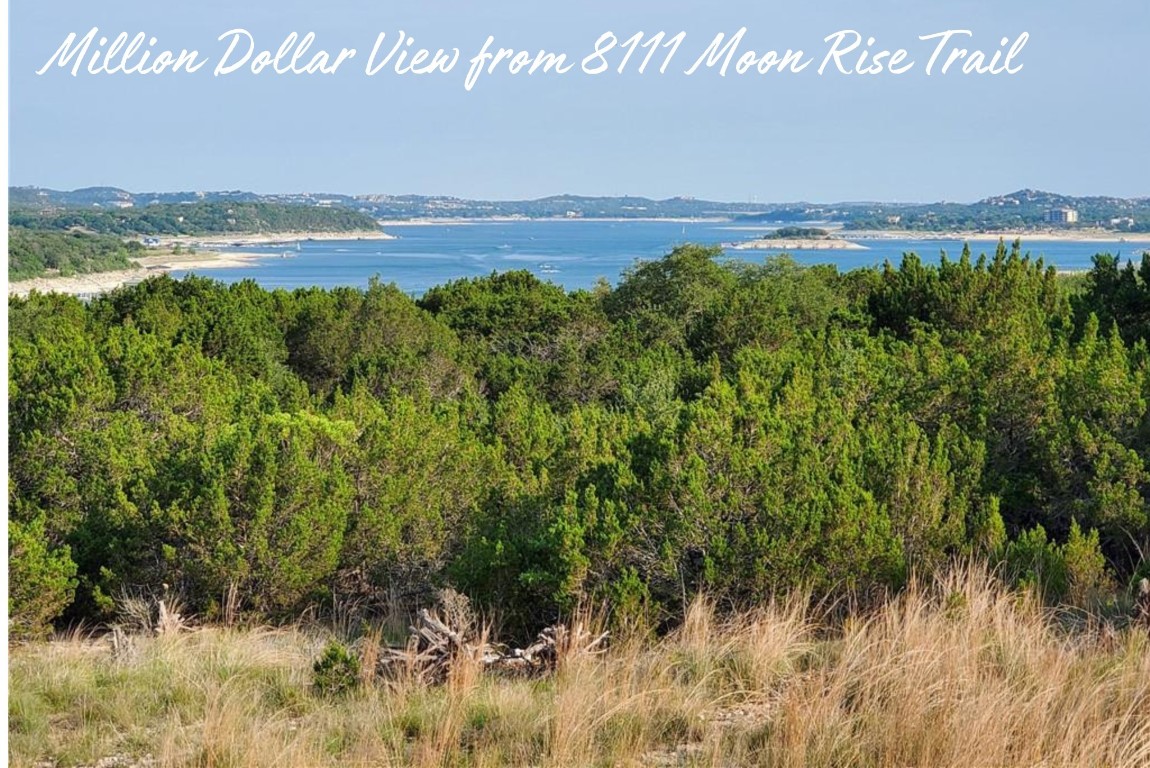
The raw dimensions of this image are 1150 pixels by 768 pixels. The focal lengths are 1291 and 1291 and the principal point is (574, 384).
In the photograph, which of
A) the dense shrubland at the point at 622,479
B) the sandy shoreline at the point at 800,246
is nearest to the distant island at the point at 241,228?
the sandy shoreline at the point at 800,246

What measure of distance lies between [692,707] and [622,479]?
349cm

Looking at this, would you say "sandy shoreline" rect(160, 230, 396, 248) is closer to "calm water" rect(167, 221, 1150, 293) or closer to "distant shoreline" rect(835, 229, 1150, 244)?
"calm water" rect(167, 221, 1150, 293)

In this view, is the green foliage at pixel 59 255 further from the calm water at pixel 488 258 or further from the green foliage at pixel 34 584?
the green foliage at pixel 34 584

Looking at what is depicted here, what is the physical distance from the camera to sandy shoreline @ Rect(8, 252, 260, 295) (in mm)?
86581

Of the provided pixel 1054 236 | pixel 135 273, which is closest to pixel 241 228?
pixel 135 273

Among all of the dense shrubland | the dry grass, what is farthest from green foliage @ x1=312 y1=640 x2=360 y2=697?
the dense shrubland

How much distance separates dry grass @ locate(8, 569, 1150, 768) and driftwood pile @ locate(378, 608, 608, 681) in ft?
0.40

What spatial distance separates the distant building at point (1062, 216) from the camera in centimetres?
17006

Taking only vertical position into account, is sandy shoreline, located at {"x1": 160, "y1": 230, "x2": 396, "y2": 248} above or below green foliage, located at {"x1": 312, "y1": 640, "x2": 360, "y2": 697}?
above

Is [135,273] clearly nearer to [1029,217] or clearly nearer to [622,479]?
[622,479]

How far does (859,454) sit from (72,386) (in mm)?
8441

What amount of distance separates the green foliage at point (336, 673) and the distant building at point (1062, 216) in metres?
177

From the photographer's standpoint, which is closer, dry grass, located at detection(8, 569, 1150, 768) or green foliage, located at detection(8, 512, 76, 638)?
dry grass, located at detection(8, 569, 1150, 768)

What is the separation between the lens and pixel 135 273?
103 m
